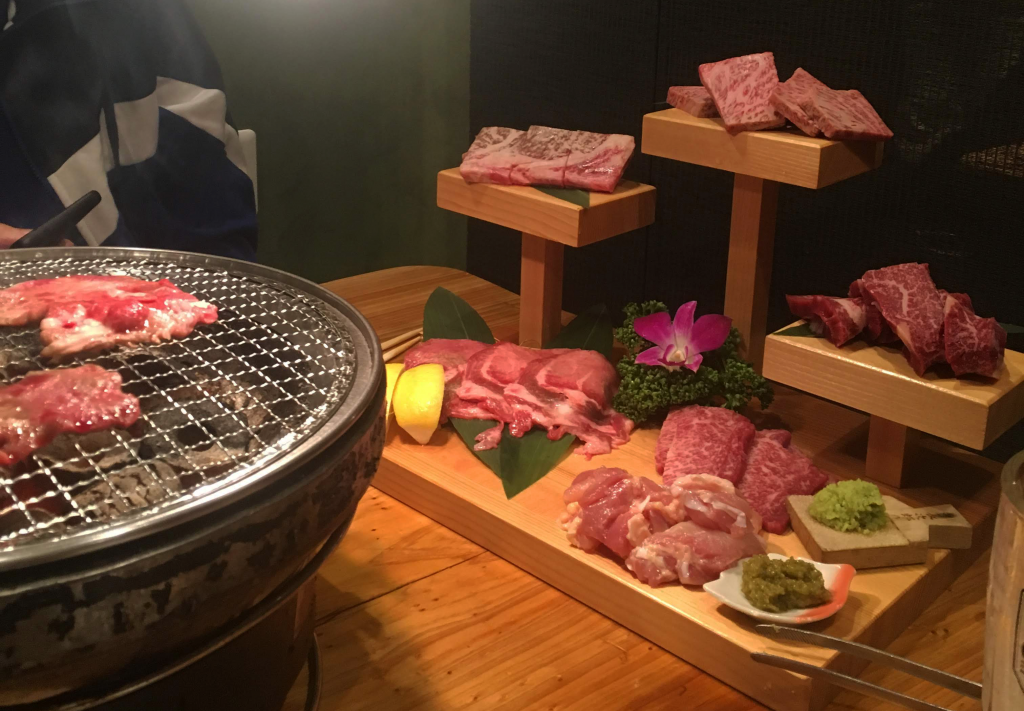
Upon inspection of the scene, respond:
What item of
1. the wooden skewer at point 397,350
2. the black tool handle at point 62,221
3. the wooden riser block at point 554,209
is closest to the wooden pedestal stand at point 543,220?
the wooden riser block at point 554,209

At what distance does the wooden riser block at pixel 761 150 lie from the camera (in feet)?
6.43

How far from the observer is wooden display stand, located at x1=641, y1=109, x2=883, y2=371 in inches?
77.7

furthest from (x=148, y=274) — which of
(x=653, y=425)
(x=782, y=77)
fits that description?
(x=782, y=77)

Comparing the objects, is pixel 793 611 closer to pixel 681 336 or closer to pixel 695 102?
pixel 681 336

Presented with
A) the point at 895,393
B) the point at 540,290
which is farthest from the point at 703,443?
the point at 540,290

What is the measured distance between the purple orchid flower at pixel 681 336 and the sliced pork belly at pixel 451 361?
404 mm

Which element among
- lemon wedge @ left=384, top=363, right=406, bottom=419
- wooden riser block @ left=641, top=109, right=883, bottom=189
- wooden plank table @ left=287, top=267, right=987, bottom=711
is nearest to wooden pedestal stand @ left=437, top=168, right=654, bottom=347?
wooden riser block @ left=641, top=109, right=883, bottom=189

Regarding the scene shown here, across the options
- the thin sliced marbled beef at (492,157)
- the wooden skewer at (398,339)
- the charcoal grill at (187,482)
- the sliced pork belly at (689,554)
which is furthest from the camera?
the wooden skewer at (398,339)

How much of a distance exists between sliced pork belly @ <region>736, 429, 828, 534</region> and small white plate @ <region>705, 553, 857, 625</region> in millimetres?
186

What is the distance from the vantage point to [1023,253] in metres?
2.08

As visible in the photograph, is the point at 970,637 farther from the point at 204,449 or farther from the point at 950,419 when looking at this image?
the point at 204,449

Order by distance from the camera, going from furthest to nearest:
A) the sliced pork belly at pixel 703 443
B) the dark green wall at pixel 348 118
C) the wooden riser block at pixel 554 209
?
the dark green wall at pixel 348 118 < the wooden riser block at pixel 554 209 < the sliced pork belly at pixel 703 443

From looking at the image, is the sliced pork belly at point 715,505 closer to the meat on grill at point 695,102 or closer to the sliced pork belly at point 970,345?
the sliced pork belly at point 970,345

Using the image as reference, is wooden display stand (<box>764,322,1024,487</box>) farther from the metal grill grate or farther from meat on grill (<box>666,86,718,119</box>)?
the metal grill grate
